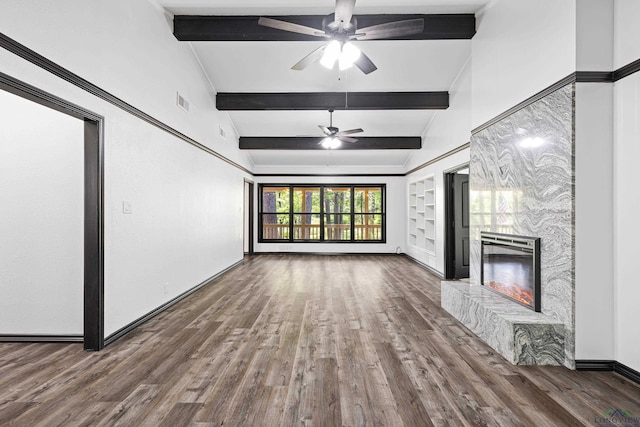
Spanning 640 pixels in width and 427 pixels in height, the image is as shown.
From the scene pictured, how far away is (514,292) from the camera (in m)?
3.53

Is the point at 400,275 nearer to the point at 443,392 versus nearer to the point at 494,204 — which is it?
the point at 494,204

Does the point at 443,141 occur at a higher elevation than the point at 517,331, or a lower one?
higher

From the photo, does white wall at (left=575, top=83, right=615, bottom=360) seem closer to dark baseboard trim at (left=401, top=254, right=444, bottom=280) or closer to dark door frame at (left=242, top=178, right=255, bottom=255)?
dark baseboard trim at (left=401, top=254, right=444, bottom=280)

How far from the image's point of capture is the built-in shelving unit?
7.61 m

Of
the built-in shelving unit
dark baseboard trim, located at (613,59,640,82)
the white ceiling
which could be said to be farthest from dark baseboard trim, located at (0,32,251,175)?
the built-in shelving unit

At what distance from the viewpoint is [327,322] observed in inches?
152

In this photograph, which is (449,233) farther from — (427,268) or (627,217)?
(627,217)

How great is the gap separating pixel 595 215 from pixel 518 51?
6.00ft

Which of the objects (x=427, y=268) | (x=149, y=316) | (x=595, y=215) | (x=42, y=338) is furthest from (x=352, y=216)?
(x=42, y=338)

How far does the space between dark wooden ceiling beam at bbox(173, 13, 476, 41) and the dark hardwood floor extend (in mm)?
3521

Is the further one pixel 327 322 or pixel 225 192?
pixel 225 192

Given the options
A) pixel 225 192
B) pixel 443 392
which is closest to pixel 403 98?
pixel 225 192

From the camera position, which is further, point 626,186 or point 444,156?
point 444,156

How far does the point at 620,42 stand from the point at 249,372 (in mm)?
3875
